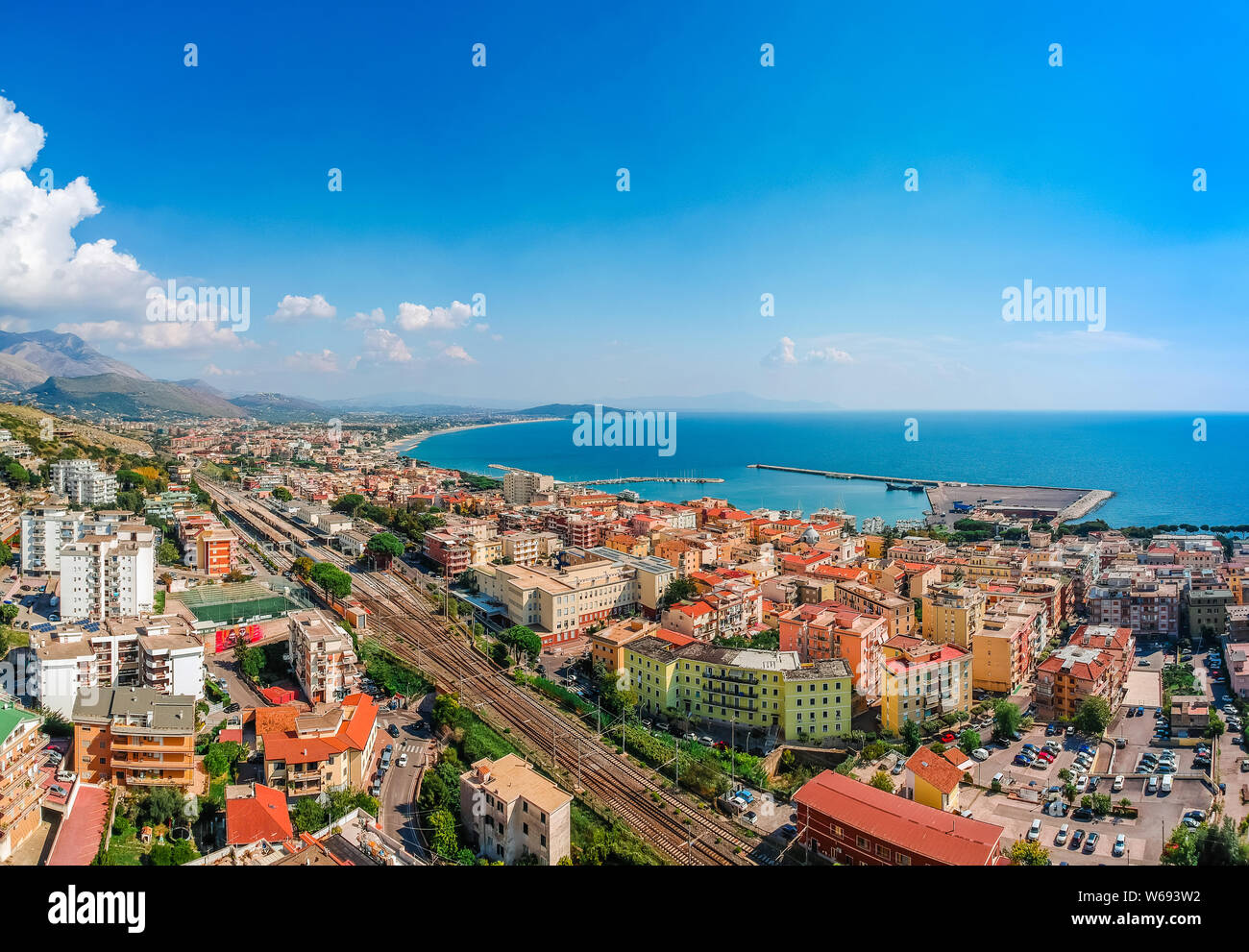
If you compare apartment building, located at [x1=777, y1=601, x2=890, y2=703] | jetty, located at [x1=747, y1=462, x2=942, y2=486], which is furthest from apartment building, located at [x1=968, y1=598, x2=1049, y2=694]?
jetty, located at [x1=747, y1=462, x2=942, y2=486]

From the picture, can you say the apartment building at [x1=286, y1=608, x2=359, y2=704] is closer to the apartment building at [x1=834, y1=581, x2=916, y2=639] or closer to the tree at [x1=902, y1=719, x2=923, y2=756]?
the tree at [x1=902, y1=719, x2=923, y2=756]

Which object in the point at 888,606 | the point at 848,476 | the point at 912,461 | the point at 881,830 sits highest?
the point at 912,461

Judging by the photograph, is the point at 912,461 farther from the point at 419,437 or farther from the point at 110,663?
the point at 110,663

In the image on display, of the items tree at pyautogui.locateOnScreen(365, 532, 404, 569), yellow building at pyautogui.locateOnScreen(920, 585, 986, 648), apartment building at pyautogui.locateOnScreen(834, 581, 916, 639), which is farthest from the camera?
tree at pyautogui.locateOnScreen(365, 532, 404, 569)

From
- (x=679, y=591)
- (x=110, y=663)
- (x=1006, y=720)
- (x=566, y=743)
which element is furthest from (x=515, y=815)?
(x=679, y=591)

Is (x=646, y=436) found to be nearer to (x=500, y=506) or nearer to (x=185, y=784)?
(x=500, y=506)
